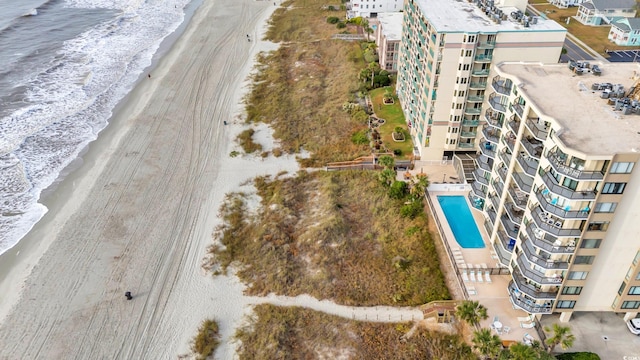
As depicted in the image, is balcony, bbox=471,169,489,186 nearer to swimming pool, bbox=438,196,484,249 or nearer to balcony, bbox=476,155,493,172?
balcony, bbox=476,155,493,172

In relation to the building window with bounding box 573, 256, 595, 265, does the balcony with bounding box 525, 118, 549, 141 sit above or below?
above

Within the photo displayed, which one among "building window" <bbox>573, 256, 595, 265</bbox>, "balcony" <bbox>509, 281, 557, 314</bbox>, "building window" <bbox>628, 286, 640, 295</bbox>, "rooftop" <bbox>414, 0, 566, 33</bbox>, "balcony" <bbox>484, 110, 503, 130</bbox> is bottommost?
"balcony" <bbox>509, 281, 557, 314</bbox>

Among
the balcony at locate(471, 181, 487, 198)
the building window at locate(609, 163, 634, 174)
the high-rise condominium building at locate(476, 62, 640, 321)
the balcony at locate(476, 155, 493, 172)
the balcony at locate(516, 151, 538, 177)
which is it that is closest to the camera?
the building window at locate(609, 163, 634, 174)

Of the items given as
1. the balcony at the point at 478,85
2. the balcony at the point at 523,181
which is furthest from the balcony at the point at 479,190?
the balcony at the point at 478,85

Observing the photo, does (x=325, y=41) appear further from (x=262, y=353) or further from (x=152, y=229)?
(x=262, y=353)

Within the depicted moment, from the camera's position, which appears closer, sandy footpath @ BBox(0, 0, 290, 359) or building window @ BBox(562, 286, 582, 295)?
building window @ BBox(562, 286, 582, 295)

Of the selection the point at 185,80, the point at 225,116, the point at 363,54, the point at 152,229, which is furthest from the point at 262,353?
the point at 363,54

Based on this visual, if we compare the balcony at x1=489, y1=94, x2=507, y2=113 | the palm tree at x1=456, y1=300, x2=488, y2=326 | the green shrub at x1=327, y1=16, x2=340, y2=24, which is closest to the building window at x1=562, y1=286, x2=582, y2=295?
the palm tree at x1=456, y1=300, x2=488, y2=326
